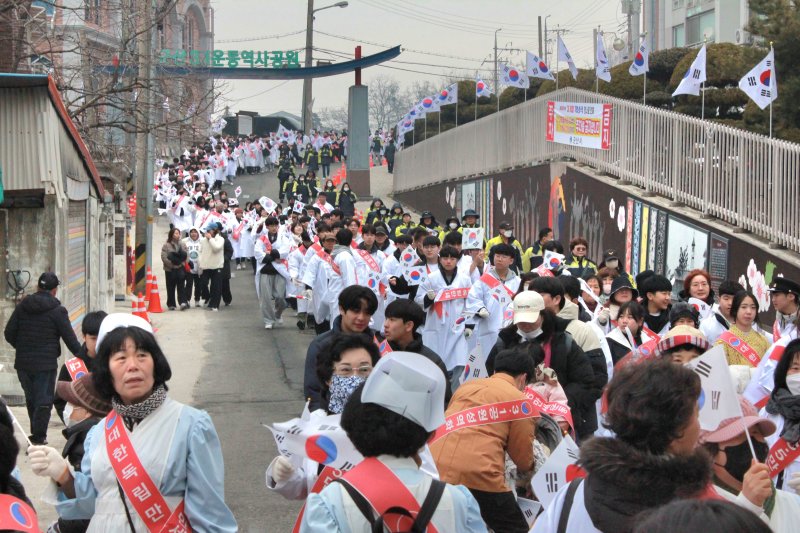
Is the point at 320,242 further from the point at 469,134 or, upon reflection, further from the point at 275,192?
the point at 275,192

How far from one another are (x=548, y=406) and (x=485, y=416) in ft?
3.49

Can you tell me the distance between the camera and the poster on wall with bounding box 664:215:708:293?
17.6m

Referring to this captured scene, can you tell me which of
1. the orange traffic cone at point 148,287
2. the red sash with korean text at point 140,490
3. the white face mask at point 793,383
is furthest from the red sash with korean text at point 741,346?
the orange traffic cone at point 148,287

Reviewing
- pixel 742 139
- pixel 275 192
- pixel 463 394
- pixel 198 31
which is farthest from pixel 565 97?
pixel 198 31

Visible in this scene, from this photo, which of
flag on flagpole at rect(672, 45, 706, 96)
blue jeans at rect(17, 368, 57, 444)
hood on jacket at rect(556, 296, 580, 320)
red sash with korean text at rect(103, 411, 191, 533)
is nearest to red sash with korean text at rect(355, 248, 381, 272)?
blue jeans at rect(17, 368, 57, 444)

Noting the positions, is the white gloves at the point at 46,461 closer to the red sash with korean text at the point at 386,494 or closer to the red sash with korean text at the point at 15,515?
the red sash with korean text at the point at 15,515

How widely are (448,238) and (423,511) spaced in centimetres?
1111

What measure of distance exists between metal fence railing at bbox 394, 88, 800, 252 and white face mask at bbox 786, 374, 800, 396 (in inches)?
383

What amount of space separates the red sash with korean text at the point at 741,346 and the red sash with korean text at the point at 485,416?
3.45m

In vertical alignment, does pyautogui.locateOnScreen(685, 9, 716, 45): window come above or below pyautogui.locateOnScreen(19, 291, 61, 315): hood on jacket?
above

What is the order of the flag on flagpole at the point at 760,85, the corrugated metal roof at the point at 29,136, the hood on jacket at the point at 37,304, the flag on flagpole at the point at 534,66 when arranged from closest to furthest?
1. the hood on jacket at the point at 37,304
2. the corrugated metal roof at the point at 29,136
3. the flag on flagpole at the point at 760,85
4. the flag on flagpole at the point at 534,66

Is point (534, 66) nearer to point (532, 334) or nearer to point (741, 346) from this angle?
point (741, 346)

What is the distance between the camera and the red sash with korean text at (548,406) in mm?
6434

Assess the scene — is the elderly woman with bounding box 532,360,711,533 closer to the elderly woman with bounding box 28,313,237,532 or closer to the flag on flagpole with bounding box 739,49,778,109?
the elderly woman with bounding box 28,313,237,532
